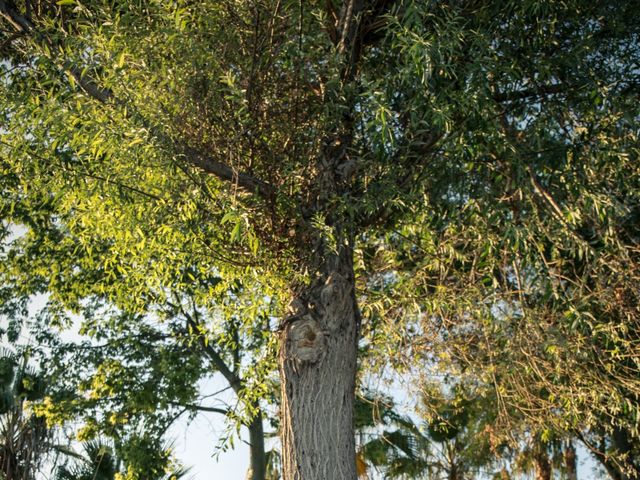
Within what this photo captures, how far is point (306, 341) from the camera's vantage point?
648cm

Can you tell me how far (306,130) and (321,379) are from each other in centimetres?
241

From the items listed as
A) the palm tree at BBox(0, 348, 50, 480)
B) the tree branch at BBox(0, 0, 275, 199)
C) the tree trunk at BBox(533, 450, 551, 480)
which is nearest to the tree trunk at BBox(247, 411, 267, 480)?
the palm tree at BBox(0, 348, 50, 480)

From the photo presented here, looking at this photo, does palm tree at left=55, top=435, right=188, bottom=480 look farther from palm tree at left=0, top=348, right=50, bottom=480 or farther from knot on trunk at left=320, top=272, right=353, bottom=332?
knot on trunk at left=320, top=272, right=353, bottom=332

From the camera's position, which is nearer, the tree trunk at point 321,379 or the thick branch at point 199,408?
the tree trunk at point 321,379

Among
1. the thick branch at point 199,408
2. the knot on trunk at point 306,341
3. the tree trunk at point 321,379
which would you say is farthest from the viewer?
the thick branch at point 199,408

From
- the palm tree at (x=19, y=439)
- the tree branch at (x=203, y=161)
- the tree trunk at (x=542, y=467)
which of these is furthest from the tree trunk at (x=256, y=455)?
the tree branch at (x=203, y=161)

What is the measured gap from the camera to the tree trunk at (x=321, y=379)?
623cm

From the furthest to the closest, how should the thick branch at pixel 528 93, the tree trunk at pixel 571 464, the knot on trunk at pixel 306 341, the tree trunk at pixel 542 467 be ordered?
the tree trunk at pixel 571 464 → the tree trunk at pixel 542 467 → the thick branch at pixel 528 93 → the knot on trunk at pixel 306 341

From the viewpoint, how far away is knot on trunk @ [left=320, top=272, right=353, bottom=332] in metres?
6.61

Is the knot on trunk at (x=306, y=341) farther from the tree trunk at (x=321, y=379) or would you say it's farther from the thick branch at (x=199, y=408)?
the thick branch at (x=199, y=408)

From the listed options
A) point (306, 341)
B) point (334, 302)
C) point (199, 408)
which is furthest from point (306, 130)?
point (199, 408)

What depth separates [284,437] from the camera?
21.0 feet

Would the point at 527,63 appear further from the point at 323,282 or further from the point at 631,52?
the point at 323,282

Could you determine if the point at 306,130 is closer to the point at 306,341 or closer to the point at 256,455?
the point at 306,341
